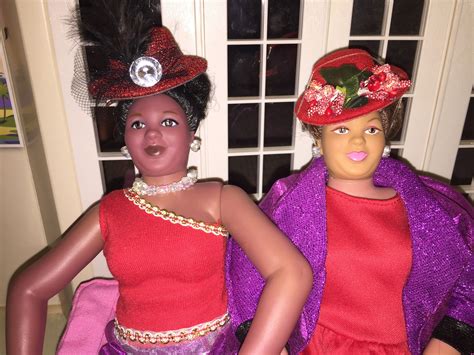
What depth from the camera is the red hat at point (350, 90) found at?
1.18 m

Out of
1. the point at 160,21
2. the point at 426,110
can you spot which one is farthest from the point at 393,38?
the point at 160,21

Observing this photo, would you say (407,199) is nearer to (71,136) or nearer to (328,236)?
(328,236)

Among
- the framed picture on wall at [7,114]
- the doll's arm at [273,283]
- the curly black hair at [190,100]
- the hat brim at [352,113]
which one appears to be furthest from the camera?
the framed picture on wall at [7,114]

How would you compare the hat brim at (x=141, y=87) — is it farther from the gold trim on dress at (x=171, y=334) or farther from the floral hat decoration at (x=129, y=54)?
the gold trim on dress at (x=171, y=334)

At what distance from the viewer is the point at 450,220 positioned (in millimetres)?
1267

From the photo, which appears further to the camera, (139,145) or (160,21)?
(160,21)

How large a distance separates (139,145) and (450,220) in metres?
0.96

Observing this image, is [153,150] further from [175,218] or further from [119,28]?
[119,28]

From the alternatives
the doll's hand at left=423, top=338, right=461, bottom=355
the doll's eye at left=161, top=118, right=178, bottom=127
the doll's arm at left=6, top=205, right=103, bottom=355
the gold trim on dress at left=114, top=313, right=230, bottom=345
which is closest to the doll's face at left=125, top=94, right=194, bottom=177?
the doll's eye at left=161, top=118, right=178, bottom=127

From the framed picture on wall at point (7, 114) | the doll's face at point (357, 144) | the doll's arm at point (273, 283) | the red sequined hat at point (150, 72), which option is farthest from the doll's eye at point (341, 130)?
the framed picture on wall at point (7, 114)

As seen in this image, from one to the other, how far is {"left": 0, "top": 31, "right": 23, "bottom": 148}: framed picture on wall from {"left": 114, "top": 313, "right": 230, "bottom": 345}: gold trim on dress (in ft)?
2.95

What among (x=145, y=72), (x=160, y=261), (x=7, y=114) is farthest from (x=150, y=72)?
(x=7, y=114)

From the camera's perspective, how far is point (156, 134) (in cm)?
119

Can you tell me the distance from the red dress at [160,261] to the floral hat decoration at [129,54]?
0.34 metres
